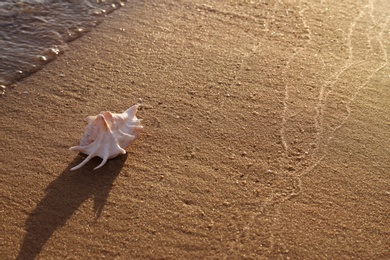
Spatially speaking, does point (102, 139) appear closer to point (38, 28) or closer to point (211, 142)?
point (211, 142)

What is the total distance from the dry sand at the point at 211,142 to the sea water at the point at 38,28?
180 millimetres

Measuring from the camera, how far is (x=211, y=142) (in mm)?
3395

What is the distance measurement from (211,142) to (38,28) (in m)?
2.33

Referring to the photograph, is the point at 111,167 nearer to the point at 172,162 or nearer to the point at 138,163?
the point at 138,163

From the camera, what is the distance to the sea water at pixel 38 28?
4.21 meters

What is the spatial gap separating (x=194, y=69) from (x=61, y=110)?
1.13m

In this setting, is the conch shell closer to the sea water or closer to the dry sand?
the dry sand

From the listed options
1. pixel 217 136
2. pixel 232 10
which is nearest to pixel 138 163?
pixel 217 136

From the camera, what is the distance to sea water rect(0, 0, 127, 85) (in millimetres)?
4211

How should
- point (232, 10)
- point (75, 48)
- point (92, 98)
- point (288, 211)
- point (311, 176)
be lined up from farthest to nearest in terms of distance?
point (232, 10), point (75, 48), point (92, 98), point (311, 176), point (288, 211)

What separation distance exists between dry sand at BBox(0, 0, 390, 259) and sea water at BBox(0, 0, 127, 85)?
0.59 feet

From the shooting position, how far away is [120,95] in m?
3.79

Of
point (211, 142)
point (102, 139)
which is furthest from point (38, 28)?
point (211, 142)

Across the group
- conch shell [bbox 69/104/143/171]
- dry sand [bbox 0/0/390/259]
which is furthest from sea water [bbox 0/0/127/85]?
conch shell [bbox 69/104/143/171]
